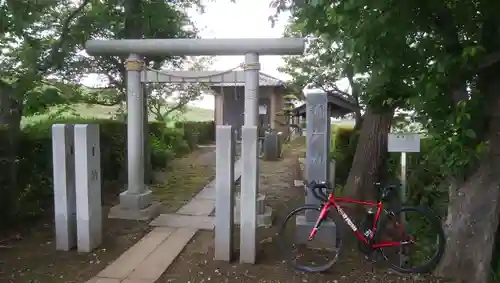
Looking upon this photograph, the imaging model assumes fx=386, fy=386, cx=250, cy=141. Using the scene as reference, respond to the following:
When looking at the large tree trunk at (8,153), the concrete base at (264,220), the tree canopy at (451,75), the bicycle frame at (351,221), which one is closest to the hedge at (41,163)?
the large tree trunk at (8,153)

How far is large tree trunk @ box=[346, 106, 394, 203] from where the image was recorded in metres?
7.40

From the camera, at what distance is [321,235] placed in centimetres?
519

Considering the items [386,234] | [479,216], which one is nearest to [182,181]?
[386,234]

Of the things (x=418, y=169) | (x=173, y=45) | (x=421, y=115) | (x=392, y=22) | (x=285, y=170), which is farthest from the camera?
(x=285, y=170)

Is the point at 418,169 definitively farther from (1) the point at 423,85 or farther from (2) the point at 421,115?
(1) the point at 423,85

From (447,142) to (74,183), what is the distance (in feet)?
15.5

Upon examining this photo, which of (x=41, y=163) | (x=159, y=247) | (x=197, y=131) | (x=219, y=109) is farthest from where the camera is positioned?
(x=219, y=109)

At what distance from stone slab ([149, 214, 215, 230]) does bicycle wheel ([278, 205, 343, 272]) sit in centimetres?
156

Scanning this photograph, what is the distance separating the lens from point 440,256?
4.52 m

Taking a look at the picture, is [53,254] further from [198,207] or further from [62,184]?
[198,207]

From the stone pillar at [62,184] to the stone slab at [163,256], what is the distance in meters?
1.19

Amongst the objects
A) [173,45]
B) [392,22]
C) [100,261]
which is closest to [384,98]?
[392,22]

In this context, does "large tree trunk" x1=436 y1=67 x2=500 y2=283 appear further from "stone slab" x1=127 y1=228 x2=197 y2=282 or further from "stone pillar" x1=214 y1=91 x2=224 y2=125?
"stone pillar" x1=214 y1=91 x2=224 y2=125

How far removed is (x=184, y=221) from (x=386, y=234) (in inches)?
133
